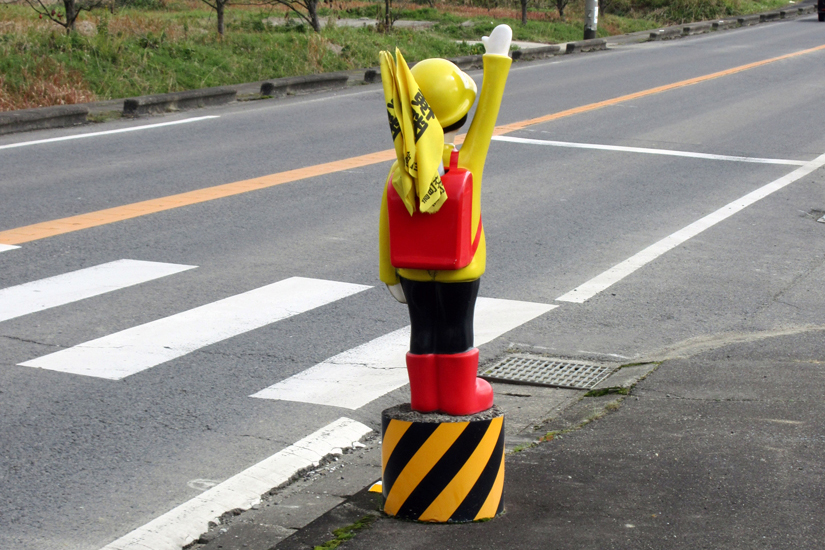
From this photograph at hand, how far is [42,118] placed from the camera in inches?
544

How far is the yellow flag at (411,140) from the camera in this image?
342cm

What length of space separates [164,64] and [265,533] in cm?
1554

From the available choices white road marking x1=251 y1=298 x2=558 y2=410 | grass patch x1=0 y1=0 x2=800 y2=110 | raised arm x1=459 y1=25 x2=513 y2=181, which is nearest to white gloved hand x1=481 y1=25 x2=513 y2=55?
raised arm x1=459 y1=25 x2=513 y2=181

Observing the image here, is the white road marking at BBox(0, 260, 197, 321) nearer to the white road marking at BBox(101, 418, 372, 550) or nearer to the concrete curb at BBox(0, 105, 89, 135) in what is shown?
the white road marking at BBox(101, 418, 372, 550)

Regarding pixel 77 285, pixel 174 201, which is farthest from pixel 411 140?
pixel 174 201

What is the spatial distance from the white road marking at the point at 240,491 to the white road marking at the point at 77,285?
272 centimetres

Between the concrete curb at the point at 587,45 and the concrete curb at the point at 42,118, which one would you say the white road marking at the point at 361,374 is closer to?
the concrete curb at the point at 42,118

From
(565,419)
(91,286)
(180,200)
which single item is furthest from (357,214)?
(565,419)

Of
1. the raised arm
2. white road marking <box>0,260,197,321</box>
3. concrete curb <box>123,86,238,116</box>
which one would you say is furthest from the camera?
concrete curb <box>123,86,238,116</box>

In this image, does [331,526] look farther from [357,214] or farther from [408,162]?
[357,214]

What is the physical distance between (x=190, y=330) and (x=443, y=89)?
3.12 meters

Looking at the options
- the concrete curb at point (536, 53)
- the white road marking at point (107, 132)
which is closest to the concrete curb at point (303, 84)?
the white road marking at point (107, 132)

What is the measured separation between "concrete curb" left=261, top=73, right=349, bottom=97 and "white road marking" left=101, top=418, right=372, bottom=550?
44.2 feet

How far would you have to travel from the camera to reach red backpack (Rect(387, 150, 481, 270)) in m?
3.52
